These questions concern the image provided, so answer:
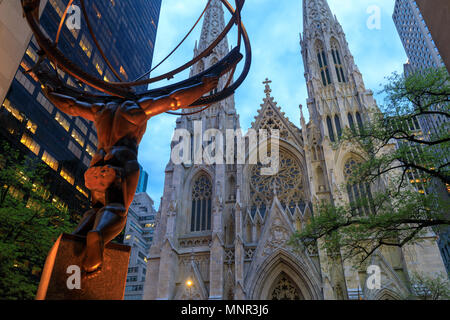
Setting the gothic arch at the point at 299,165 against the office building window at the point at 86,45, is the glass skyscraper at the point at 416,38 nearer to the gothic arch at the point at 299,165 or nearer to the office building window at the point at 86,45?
the gothic arch at the point at 299,165

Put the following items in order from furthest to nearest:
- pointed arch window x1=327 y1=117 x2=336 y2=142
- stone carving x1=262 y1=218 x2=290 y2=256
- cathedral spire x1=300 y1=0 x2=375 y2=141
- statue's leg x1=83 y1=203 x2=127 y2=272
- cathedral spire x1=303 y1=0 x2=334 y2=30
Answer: cathedral spire x1=303 y1=0 x2=334 y2=30
cathedral spire x1=300 y1=0 x2=375 y2=141
pointed arch window x1=327 y1=117 x2=336 y2=142
stone carving x1=262 y1=218 x2=290 y2=256
statue's leg x1=83 y1=203 x2=127 y2=272

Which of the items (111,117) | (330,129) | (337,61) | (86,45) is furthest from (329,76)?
(111,117)

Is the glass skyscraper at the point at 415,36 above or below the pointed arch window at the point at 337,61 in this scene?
above

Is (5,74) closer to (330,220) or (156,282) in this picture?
(330,220)

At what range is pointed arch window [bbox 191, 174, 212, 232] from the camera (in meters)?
26.5

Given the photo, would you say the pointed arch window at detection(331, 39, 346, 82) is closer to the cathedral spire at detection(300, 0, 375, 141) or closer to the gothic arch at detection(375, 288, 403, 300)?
the cathedral spire at detection(300, 0, 375, 141)

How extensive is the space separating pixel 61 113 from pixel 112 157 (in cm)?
3657

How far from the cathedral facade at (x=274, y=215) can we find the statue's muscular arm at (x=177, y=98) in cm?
1426

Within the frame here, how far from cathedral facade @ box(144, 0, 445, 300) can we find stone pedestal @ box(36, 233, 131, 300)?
15595 mm

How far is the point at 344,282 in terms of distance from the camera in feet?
68.4

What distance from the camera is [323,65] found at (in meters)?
33.5

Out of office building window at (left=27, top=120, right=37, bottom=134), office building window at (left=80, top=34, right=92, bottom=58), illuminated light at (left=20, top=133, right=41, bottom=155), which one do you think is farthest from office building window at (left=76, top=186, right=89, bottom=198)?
office building window at (left=80, top=34, right=92, bottom=58)

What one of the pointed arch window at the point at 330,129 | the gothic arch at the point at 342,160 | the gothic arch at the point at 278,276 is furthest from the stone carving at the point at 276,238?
the pointed arch window at the point at 330,129

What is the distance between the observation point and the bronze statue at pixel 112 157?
155 inches
